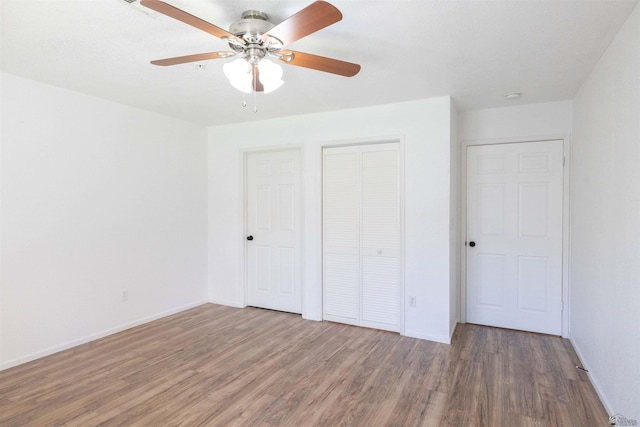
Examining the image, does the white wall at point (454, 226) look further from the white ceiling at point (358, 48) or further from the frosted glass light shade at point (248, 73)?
the frosted glass light shade at point (248, 73)

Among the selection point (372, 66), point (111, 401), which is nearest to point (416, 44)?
point (372, 66)

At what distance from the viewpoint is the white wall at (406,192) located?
3.46 metres

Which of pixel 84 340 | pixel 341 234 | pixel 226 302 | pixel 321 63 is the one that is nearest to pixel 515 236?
pixel 341 234

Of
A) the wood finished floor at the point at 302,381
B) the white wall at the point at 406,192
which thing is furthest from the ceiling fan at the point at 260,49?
the wood finished floor at the point at 302,381

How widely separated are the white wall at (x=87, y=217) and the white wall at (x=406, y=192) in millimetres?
377

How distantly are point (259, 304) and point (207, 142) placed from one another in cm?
229

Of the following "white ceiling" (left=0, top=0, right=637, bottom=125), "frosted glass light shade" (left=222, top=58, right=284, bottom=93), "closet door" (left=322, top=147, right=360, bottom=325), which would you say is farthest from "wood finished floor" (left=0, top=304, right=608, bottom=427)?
"white ceiling" (left=0, top=0, right=637, bottom=125)

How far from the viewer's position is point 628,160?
198 cm

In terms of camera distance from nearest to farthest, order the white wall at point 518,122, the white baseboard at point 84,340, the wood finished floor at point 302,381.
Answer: the wood finished floor at point 302,381 < the white baseboard at point 84,340 < the white wall at point 518,122

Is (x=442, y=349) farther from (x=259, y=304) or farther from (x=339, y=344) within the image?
(x=259, y=304)

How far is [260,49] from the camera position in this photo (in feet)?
6.54

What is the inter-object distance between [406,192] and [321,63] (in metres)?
1.93

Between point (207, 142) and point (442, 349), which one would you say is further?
point (207, 142)

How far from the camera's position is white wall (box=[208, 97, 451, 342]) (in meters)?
3.46
